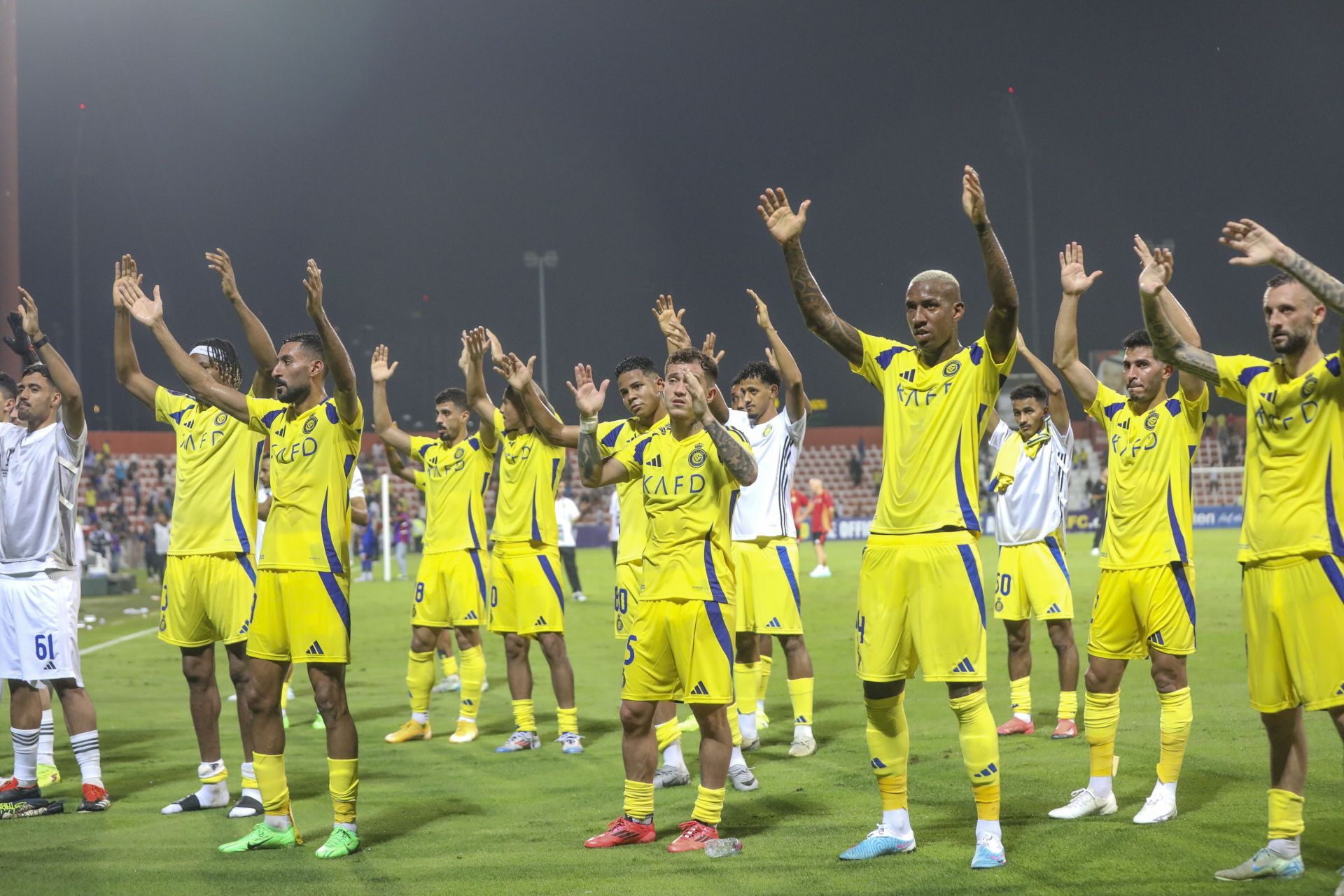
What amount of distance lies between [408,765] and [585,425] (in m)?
3.55

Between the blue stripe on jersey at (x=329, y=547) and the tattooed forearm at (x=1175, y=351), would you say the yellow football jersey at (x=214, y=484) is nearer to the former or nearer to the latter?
the blue stripe on jersey at (x=329, y=547)

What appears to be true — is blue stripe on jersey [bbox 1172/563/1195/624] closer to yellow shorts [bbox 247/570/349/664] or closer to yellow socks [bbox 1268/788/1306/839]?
yellow socks [bbox 1268/788/1306/839]

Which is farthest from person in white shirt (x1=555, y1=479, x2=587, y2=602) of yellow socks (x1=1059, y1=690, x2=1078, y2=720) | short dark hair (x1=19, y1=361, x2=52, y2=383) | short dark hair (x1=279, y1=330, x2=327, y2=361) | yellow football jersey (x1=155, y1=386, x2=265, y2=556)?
short dark hair (x1=279, y1=330, x2=327, y2=361)

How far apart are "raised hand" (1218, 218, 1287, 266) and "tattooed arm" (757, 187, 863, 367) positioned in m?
1.66

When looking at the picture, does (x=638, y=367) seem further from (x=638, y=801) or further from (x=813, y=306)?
(x=638, y=801)

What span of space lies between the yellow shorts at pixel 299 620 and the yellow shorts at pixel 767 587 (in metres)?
3.20

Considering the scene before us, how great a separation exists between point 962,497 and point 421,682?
570cm

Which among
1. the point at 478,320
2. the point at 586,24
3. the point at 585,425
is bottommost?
the point at 585,425

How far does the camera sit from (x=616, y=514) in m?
22.5

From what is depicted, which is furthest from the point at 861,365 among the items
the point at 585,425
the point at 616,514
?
the point at 616,514

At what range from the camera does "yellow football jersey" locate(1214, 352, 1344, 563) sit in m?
4.71

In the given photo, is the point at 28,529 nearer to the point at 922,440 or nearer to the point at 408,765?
the point at 408,765

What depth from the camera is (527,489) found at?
9.24 m

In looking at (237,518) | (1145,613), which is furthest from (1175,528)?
(237,518)
